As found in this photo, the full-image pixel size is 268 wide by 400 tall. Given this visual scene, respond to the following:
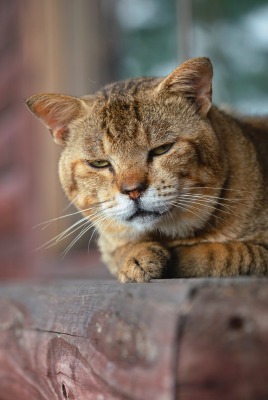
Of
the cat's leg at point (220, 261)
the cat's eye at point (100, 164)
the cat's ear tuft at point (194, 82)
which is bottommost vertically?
the cat's leg at point (220, 261)

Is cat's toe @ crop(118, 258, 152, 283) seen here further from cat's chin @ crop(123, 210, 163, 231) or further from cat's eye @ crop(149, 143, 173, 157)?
cat's eye @ crop(149, 143, 173, 157)

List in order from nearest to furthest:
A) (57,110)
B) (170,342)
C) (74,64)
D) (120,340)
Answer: (170,342), (120,340), (57,110), (74,64)

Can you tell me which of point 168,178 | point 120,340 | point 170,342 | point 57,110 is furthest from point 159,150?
point 170,342

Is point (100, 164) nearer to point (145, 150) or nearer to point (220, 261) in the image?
point (145, 150)

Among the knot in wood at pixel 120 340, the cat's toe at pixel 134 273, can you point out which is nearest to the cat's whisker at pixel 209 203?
the cat's toe at pixel 134 273

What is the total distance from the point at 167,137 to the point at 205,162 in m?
0.15

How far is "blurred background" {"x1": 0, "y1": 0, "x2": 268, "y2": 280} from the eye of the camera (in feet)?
11.9

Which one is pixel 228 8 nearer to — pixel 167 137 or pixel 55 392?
pixel 167 137

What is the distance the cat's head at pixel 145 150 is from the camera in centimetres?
198

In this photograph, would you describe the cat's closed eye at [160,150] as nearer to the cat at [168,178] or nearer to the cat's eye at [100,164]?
the cat at [168,178]

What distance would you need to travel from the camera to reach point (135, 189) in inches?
76.1

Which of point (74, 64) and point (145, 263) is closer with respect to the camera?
point (145, 263)

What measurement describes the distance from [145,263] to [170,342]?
0.85 meters

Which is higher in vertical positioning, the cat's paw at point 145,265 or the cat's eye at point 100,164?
the cat's eye at point 100,164
